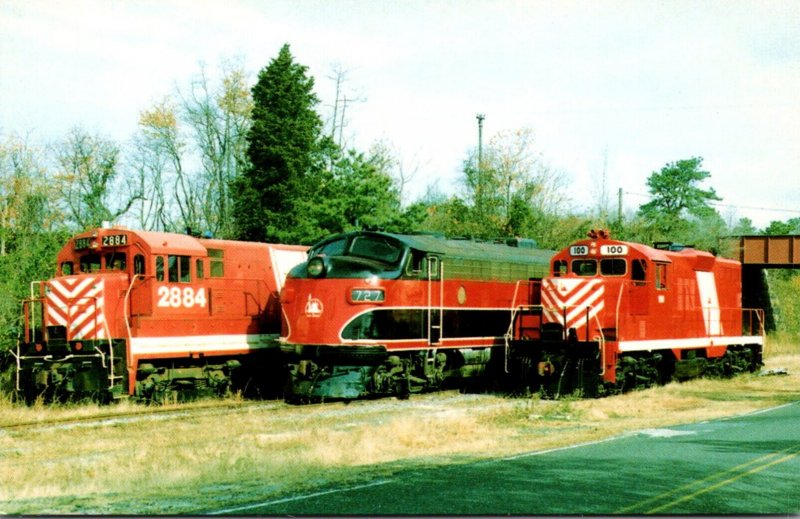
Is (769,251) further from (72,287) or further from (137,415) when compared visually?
(72,287)

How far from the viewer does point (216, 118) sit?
50250 millimetres

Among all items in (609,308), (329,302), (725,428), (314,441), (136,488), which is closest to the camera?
(136,488)

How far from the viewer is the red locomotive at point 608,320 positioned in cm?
Answer: 1997

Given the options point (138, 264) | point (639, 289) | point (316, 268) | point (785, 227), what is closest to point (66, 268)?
point (138, 264)

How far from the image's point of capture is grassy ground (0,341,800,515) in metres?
10.3

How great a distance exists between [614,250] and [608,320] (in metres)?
1.67

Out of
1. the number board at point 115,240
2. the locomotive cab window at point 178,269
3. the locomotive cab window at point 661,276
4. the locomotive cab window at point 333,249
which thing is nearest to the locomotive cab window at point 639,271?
the locomotive cab window at point 661,276

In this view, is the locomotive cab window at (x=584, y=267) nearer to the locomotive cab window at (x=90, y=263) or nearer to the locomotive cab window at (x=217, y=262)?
the locomotive cab window at (x=217, y=262)

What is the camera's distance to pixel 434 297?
66.4 feet

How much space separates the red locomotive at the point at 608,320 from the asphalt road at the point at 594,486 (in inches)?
273

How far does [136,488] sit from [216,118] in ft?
138

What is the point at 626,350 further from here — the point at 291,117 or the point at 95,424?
the point at 291,117

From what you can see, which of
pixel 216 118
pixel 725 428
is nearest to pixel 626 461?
pixel 725 428

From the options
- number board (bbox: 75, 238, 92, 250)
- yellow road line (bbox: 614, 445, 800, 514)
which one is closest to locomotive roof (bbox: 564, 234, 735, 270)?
yellow road line (bbox: 614, 445, 800, 514)
